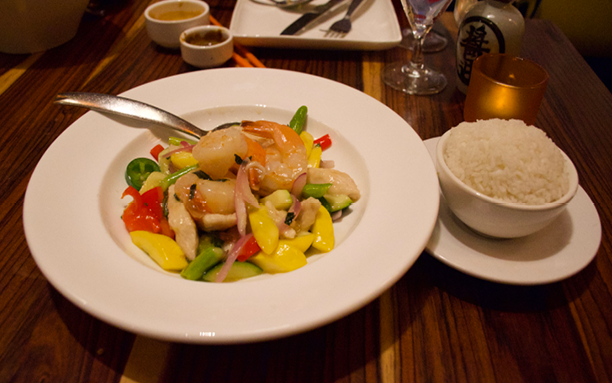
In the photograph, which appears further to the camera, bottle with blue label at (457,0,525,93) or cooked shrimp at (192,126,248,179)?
bottle with blue label at (457,0,525,93)

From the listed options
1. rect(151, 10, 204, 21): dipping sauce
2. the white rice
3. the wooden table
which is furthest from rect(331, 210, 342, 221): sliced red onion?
rect(151, 10, 204, 21): dipping sauce

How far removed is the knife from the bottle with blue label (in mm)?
1218

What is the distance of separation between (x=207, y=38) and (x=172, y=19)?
0.50 m

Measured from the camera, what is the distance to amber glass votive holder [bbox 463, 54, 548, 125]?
176 cm

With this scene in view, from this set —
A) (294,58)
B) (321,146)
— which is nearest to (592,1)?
(294,58)

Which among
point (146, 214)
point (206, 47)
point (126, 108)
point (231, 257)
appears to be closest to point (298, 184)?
point (231, 257)

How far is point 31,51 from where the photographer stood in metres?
2.72

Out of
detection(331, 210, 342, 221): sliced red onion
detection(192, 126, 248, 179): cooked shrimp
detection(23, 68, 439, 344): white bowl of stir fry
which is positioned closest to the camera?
detection(23, 68, 439, 344): white bowl of stir fry

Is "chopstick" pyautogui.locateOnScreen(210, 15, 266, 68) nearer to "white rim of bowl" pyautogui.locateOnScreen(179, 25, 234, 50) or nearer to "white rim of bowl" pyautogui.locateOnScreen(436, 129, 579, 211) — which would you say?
"white rim of bowl" pyautogui.locateOnScreen(179, 25, 234, 50)

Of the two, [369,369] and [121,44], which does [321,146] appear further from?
[121,44]

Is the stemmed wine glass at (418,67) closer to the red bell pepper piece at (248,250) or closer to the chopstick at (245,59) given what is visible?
the chopstick at (245,59)

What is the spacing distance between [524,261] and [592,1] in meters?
3.85

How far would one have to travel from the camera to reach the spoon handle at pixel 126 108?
1755 millimetres

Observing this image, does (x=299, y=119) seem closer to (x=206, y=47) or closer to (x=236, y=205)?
(x=236, y=205)
